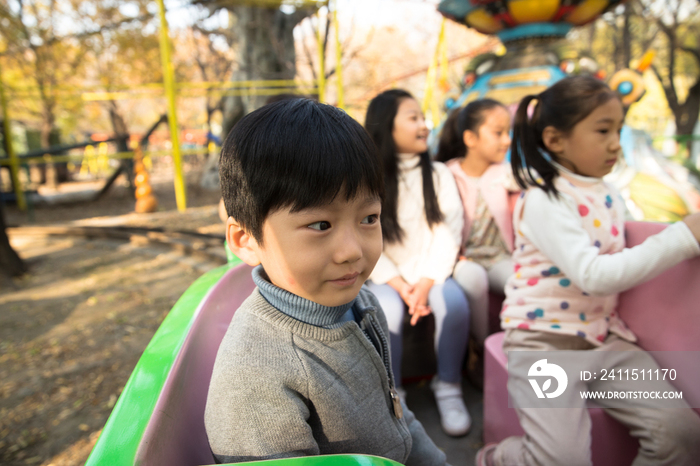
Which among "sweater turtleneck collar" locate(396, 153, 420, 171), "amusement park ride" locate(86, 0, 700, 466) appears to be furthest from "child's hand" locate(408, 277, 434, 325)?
"sweater turtleneck collar" locate(396, 153, 420, 171)

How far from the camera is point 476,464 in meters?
1.33

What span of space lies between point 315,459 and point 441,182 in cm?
147

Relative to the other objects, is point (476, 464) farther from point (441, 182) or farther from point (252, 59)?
point (252, 59)

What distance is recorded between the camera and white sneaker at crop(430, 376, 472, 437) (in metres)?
1.49

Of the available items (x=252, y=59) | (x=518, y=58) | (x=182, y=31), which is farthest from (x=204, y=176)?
(x=518, y=58)

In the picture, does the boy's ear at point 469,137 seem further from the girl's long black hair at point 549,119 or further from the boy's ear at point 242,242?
the boy's ear at point 242,242

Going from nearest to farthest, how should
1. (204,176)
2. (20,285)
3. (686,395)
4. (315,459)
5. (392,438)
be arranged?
(315,459) < (392,438) < (686,395) < (20,285) < (204,176)

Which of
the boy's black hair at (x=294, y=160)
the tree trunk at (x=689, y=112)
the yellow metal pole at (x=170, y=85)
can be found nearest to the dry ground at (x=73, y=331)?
the yellow metal pole at (x=170, y=85)

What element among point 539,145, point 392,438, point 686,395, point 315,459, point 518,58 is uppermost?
point 518,58

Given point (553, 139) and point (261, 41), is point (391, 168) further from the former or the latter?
point (261, 41)

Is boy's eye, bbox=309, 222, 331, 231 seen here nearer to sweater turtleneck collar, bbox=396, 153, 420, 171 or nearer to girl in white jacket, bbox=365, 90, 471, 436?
girl in white jacket, bbox=365, 90, 471, 436

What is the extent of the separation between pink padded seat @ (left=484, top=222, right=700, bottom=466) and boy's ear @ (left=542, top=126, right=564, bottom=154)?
306mm

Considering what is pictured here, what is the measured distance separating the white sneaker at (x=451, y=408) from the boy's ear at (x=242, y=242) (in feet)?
3.48

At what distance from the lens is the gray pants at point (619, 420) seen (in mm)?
1013
